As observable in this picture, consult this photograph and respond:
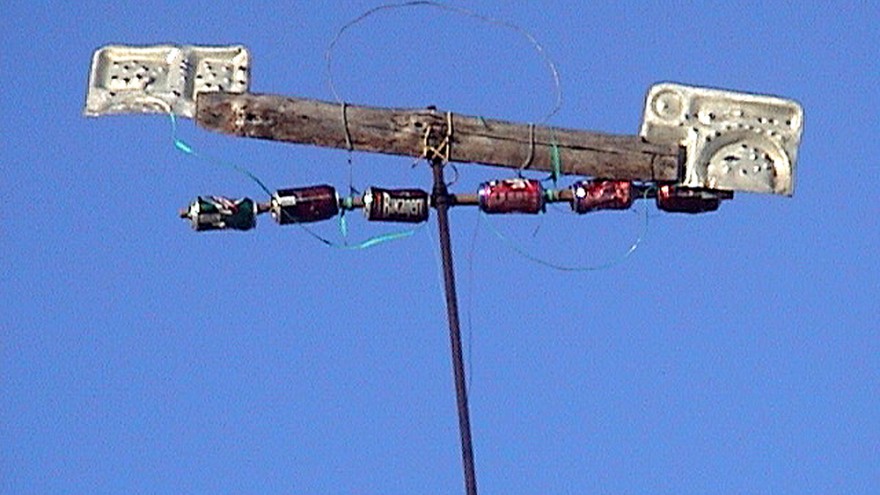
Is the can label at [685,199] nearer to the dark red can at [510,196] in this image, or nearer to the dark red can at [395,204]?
the dark red can at [510,196]

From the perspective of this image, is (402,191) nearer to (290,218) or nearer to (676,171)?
(290,218)

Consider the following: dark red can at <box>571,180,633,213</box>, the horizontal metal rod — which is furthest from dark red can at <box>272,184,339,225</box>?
dark red can at <box>571,180,633,213</box>

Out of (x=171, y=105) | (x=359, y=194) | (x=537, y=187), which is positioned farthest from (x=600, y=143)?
(x=171, y=105)

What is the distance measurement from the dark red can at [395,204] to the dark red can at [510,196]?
6 centimetres

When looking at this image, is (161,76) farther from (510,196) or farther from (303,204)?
(510,196)

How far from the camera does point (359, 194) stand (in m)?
2.28

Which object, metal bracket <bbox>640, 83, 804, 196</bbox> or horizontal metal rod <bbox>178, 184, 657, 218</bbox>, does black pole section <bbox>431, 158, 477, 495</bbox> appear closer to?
horizontal metal rod <bbox>178, 184, 657, 218</bbox>

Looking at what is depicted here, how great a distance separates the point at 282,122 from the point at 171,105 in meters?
0.14

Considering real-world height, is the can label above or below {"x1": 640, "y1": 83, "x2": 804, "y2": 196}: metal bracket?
below

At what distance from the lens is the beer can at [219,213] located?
226 cm

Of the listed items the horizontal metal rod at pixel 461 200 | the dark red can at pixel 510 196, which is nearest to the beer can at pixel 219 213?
the horizontal metal rod at pixel 461 200

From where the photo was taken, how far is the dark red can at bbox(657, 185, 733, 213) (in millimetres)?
2344

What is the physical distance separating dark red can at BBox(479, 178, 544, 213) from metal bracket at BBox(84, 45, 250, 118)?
Answer: 29cm

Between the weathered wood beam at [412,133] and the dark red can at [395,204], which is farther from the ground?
the weathered wood beam at [412,133]
